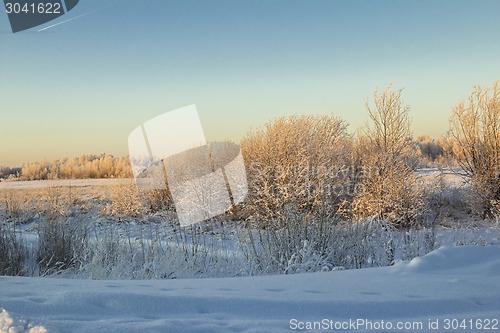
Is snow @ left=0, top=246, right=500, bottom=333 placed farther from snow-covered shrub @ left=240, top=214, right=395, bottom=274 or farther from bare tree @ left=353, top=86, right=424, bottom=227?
bare tree @ left=353, top=86, right=424, bottom=227

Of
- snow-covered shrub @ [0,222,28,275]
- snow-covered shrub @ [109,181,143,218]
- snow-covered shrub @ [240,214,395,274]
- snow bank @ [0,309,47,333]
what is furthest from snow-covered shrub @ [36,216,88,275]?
snow-covered shrub @ [109,181,143,218]

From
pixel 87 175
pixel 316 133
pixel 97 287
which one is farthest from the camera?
pixel 87 175

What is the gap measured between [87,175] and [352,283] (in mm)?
26511

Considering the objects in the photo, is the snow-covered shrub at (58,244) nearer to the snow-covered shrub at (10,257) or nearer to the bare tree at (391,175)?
the snow-covered shrub at (10,257)

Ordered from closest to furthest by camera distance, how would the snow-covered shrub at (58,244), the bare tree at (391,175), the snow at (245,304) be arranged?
the snow at (245,304)
the snow-covered shrub at (58,244)
the bare tree at (391,175)

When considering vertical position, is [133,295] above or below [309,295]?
above

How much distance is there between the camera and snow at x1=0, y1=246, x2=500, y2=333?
9.10ft

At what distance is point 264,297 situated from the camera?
11.3 feet

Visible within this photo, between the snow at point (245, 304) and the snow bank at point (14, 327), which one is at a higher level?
the snow bank at point (14, 327)

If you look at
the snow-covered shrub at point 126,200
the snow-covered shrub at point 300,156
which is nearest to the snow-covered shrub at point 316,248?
the snow-covered shrub at point 300,156

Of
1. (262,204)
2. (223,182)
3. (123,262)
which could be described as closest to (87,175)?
(223,182)

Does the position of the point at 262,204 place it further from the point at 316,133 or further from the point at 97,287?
the point at 97,287

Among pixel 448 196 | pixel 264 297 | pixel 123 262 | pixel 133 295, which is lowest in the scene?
pixel 448 196

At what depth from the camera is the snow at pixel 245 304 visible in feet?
9.10
